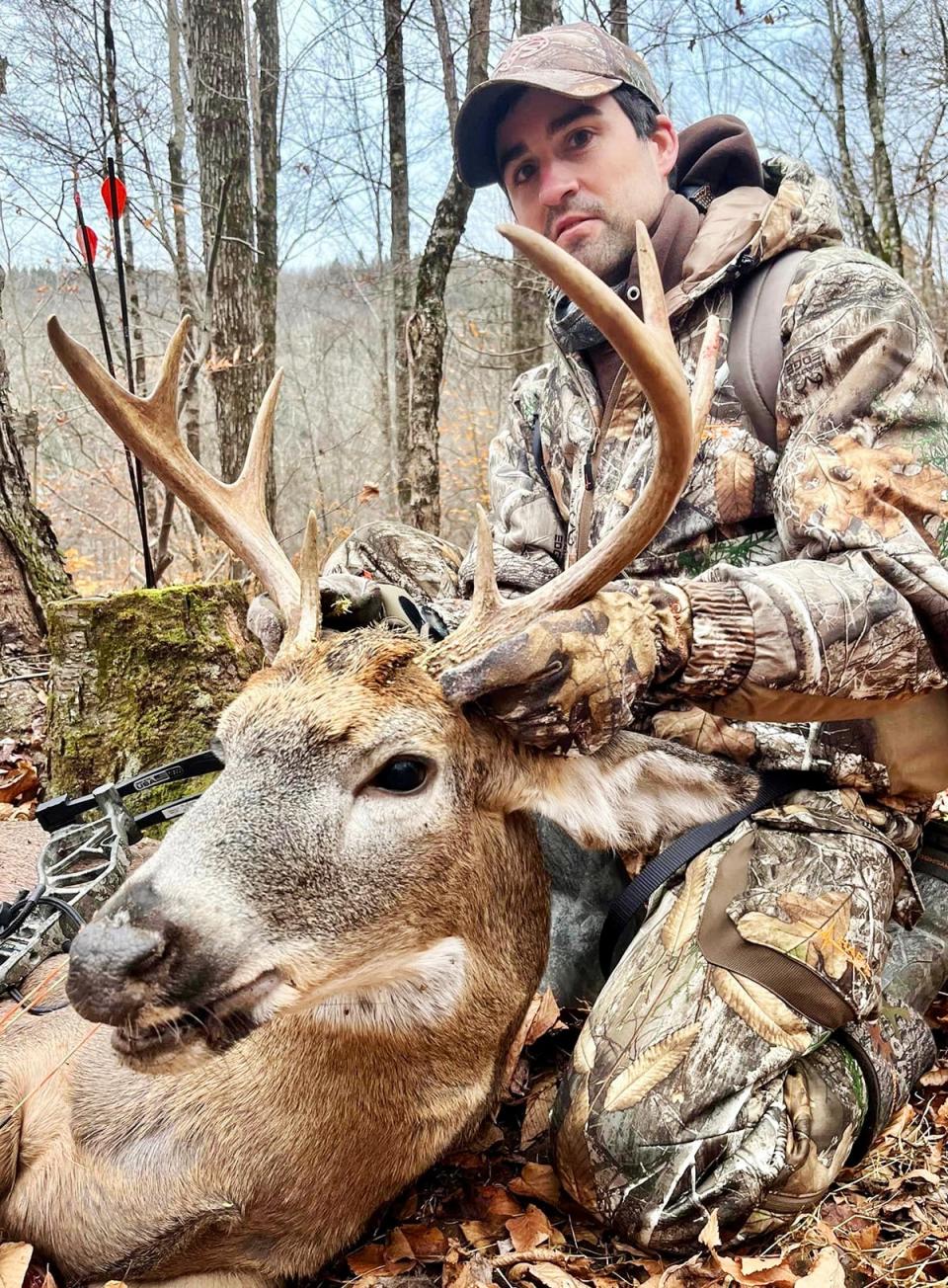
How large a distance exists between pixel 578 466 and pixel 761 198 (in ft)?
3.57

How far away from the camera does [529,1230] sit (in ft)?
8.57

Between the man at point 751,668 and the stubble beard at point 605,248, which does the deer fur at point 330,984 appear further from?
the stubble beard at point 605,248

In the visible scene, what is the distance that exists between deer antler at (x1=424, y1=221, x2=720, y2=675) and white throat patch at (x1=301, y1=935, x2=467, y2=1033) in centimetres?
68

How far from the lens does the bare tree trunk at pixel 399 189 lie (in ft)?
37.9

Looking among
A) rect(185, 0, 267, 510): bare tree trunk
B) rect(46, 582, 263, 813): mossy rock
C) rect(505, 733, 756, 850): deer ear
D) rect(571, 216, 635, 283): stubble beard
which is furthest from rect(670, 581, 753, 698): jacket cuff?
rect(185, 0, 267, 510): bare tree trunk

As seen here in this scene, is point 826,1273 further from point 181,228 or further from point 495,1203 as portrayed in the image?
point 181,228

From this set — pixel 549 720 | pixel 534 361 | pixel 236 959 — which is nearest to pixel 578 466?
pixel 549 720

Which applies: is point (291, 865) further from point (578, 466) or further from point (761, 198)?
point (761, 198)

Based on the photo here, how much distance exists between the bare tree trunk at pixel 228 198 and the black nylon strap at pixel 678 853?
5.91m

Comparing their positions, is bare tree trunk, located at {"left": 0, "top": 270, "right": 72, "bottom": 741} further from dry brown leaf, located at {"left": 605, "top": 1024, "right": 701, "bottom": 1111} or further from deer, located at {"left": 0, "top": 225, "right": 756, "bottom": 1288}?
dry brown leaf, located at {"left": 605, "top": 1024, "right": 701, "bottom": 1111}

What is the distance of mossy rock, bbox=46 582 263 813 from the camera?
3918mm

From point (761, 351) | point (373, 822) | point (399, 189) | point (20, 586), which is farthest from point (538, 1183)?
point (399, 189)

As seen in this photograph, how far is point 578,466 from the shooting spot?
151 inches

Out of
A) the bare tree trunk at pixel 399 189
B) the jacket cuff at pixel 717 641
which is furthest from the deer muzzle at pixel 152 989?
the bare tree trunk at pixel 399 189
